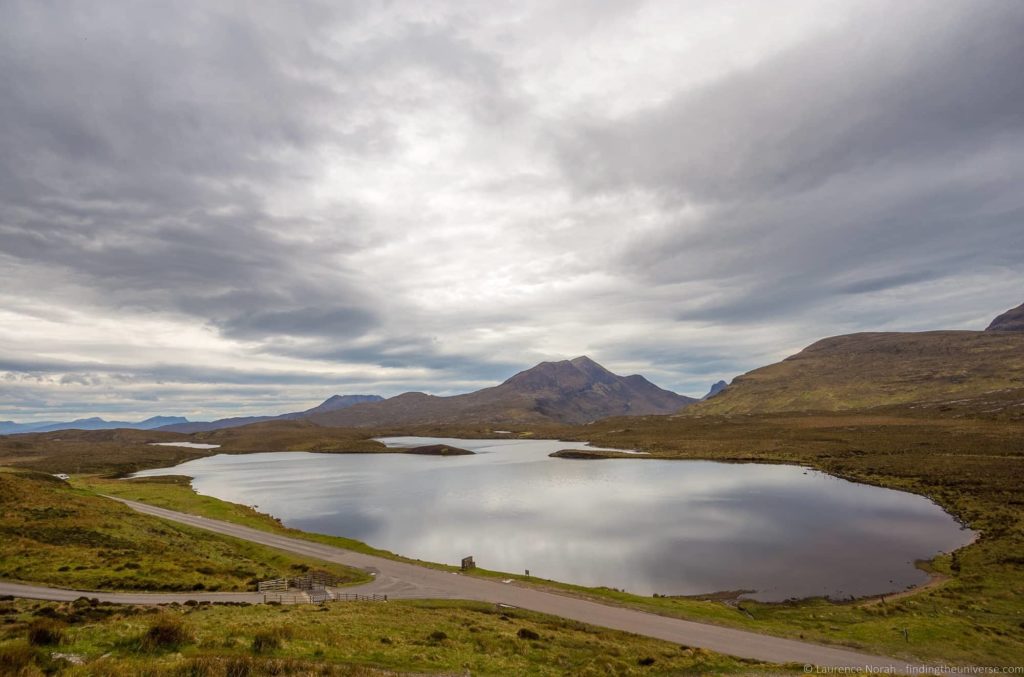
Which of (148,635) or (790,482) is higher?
(148,635)

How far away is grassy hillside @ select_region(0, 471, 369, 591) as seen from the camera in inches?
1505

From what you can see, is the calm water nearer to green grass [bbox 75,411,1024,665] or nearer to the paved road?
green grass [bbox 75,411,1024,665]

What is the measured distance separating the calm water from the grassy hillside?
17.3 meters

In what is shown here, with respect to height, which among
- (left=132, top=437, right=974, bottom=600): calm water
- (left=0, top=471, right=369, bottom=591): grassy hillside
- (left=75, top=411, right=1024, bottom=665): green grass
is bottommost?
(left=132, top=437, right=974, bottom=600): calm water

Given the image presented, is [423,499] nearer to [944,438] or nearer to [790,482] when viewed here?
[790,482]

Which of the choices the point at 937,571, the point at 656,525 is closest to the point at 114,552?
the point at 656,525

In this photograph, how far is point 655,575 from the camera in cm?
4834

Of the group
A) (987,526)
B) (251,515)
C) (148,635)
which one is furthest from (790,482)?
(148,635)

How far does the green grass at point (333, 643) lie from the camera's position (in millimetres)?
17266

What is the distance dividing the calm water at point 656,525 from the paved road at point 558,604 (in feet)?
27.9

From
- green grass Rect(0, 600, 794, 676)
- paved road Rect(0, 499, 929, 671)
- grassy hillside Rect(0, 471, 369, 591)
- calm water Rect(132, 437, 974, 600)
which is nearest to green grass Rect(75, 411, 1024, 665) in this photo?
paved road Rect(0, 499, 929, 671)

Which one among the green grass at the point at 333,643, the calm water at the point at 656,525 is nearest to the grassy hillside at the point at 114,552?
the green grass at the point at 333,643

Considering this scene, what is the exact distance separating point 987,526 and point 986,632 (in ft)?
133

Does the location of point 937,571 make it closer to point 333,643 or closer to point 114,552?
point 333,643
